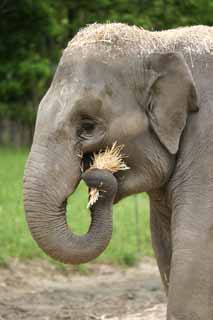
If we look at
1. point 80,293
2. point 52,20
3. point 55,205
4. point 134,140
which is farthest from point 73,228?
point 52,20

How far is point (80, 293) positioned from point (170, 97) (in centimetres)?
589

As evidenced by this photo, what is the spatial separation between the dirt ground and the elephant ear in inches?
143

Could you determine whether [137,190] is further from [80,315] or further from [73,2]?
[73,2]

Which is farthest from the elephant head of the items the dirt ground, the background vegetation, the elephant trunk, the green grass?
the green grass

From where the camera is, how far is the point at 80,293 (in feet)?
39.1

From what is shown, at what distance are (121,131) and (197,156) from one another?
0.49 metres

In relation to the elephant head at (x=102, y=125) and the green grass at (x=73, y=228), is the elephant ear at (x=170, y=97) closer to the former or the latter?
the elephant head at (x=102, y=125)

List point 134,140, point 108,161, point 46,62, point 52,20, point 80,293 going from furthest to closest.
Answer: point 46,62, point 52,20, point 80,293, point 134,140, point 108,161

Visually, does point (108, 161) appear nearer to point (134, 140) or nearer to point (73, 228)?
point (134, 140)

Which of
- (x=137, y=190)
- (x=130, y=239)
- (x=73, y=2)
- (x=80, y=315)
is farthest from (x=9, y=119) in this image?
(x=137, y=190)

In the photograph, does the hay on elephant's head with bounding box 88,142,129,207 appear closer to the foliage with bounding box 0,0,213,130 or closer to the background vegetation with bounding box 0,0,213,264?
the foliage with bounding box 0,0,213,130

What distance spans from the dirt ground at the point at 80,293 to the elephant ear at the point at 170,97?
364 centimetres

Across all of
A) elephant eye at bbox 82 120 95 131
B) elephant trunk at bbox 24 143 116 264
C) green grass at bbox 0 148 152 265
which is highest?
elephant eye at bbox 82 120 95 131

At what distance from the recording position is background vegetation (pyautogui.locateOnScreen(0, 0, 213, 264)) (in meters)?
13.9
